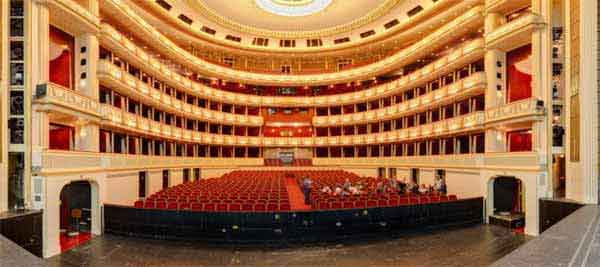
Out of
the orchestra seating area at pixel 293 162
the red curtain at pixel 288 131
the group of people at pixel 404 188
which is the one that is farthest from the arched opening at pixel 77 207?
the red curtain at pixel 288 131

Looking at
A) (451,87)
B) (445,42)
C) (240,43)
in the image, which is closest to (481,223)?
(451,87)

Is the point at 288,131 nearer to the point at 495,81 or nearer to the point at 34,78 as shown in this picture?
the point at 495,81

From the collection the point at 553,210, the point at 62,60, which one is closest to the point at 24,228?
the point at 62,60

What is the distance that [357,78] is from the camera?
30703mm

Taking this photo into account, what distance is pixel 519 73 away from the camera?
53.6ft

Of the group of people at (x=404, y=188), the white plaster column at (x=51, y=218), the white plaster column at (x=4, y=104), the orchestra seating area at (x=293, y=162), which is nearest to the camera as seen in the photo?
the white plaster column at (x=4, y=104)

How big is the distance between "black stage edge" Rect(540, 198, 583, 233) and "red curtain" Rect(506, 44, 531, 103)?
5752 millimetres

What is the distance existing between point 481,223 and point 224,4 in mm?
21192

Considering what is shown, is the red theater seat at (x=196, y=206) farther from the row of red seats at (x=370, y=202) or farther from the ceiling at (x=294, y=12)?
the ceiling at (x=294, y=12)

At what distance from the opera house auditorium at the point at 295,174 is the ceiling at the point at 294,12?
0.18m

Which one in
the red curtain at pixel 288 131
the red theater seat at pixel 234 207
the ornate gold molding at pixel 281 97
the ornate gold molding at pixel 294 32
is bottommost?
the red theater seat at pixel 234 207

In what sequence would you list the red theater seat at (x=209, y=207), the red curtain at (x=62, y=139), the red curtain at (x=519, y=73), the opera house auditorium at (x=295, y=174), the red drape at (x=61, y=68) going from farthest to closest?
the red curtain at (x=519, y=73)
the red curtain at (x=62, y=139)
the red drape at (x=61, y=68)
the red theater seat at (x=209, y=207)
the opera house auditorium at (x=295, y=174)

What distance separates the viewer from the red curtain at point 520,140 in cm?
1695

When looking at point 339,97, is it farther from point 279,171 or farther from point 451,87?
point 451,87
